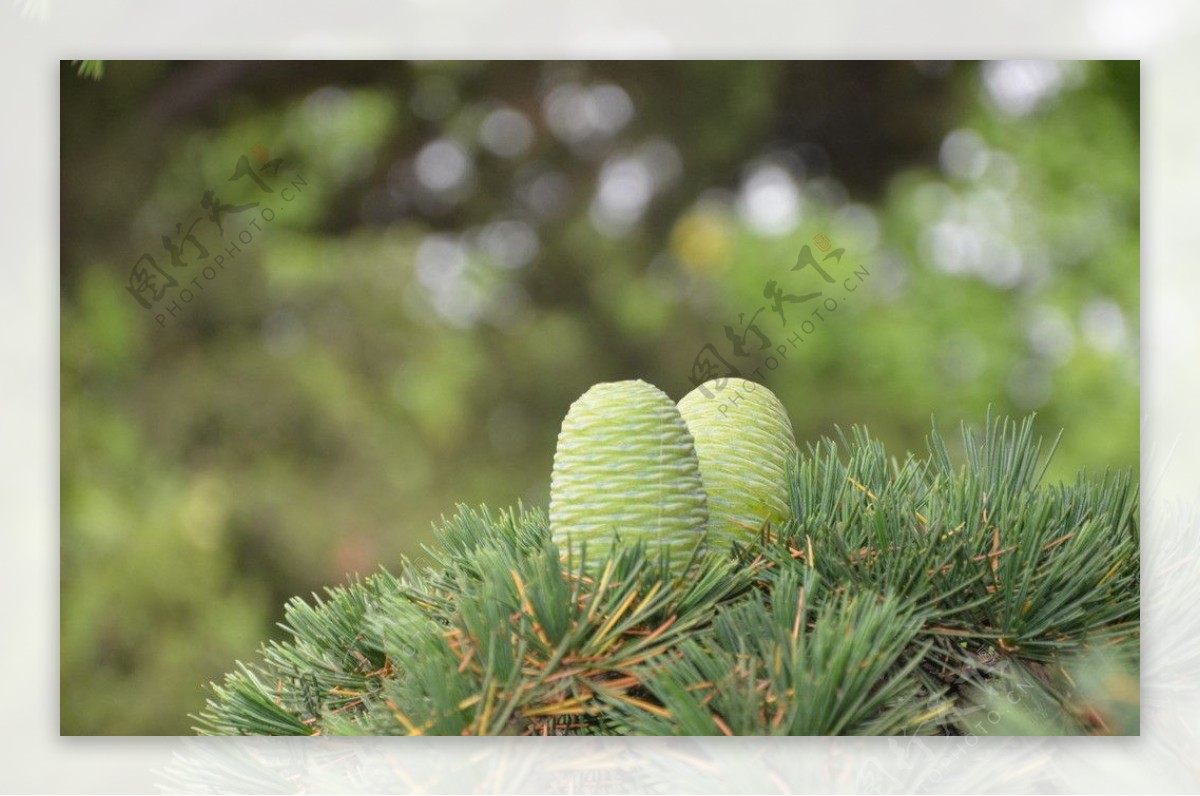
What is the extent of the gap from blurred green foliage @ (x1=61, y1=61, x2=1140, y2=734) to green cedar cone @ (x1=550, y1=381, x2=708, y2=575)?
348mm

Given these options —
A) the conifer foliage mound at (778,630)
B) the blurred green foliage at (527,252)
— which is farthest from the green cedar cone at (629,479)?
the blurred green foliage at (527,252)

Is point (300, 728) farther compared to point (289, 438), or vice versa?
point (289, 438)

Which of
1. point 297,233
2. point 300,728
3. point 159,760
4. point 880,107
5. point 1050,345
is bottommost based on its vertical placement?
point 159,760

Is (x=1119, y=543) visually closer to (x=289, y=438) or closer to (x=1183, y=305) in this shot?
(x=1183, y=305)

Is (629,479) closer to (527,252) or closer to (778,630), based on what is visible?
(778,630)

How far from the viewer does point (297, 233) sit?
3.29 ft

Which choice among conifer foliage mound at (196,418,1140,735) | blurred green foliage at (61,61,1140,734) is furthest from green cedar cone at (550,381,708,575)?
blurred green foliage at (61,61,1140,734)

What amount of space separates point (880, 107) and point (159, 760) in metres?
0.86

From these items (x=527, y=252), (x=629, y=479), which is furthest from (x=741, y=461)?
(x=527, y=252)

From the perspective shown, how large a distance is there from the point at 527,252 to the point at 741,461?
0.43 metres

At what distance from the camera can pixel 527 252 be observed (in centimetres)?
101

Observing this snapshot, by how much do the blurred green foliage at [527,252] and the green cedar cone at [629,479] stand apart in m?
0.35

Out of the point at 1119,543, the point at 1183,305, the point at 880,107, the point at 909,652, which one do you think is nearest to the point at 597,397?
the point at 909,652

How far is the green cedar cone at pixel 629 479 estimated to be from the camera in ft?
1.96
